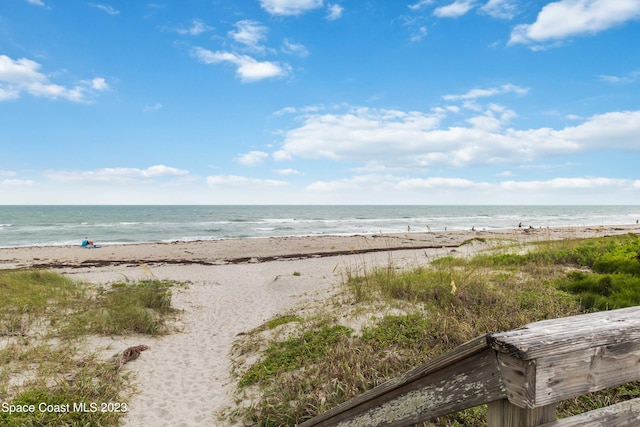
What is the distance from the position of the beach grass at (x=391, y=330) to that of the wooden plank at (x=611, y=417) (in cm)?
260

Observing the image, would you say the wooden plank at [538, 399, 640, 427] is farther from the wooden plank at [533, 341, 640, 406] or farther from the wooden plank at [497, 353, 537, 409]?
the wooden plank at [497, 353, 537, 409]

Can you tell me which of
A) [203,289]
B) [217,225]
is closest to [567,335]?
[203,289]

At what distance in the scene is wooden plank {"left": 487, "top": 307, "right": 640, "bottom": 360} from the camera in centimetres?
118

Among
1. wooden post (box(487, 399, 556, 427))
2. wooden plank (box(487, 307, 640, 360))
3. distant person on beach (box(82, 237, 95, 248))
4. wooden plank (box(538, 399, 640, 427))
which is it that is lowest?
distant person on beach (box(82, 237, 95, 248))

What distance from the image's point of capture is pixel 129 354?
728 centimetres

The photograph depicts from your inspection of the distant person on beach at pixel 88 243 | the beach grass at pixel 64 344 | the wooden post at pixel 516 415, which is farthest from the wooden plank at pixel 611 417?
the distant person on beach at pixel 88 243

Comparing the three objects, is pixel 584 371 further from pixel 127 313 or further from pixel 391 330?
pixel 127 313

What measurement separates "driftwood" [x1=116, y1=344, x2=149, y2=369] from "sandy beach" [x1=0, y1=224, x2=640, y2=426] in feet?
0.43

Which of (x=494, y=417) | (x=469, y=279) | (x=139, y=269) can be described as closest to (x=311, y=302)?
(x=469, y=279)

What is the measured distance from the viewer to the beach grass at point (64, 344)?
16.4 ft

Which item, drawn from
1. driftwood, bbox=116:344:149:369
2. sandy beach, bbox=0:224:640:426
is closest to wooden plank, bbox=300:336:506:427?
sandy beach, bbox=0:224:640:426

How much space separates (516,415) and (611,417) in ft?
1.84

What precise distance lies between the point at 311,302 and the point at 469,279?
435 centimetres

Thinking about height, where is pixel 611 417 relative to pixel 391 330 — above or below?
above
